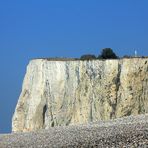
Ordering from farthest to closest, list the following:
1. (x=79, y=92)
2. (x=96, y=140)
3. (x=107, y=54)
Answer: (x=107, y=54) < (x=79, y=92) < (x=96, y=140)

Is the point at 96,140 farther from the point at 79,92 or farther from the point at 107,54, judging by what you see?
the point at 107,54

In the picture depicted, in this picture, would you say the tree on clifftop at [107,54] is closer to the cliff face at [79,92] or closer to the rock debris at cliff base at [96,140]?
the cliff face at [79,92]

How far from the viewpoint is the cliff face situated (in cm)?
4350

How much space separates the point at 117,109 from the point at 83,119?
3.19 meters

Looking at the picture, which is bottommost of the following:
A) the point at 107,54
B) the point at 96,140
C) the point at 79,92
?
the point at 96,140

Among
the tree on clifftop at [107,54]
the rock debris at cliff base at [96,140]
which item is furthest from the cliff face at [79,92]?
the rock debris at cliff base at [96,140]

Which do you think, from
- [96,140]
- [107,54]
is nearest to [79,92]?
[107,54]

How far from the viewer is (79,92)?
1870 inches

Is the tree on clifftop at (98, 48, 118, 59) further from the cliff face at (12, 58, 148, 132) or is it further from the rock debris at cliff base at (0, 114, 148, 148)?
the rock debris at cliff base at (0, 114, 148, 148)

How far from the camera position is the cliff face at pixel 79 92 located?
143ft

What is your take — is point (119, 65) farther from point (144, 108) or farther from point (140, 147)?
point (140, 147)

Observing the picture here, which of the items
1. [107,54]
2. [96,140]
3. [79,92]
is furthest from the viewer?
[107,54]

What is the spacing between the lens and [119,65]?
44562 mm

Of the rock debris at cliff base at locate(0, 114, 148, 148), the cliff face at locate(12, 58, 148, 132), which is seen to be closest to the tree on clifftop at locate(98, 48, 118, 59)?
the cliff face at locate(12, 58, 148, 132)
